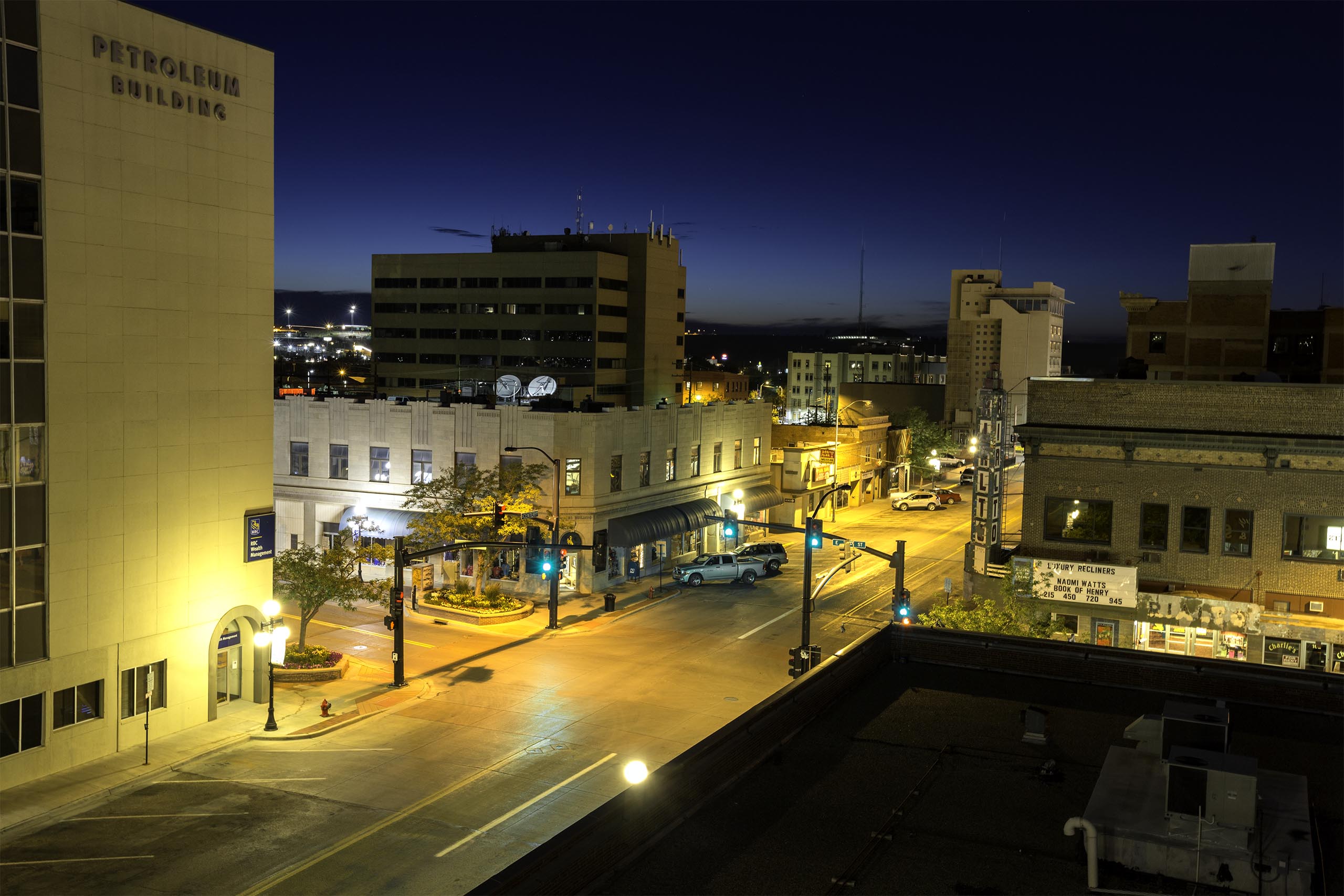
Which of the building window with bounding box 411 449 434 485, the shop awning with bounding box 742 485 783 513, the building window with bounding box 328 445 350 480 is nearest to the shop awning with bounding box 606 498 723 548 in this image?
the shop awning with bounding box 742 485 783 513

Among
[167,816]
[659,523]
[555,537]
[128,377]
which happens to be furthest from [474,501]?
[167,816]

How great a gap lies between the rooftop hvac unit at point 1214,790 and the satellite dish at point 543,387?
178ft

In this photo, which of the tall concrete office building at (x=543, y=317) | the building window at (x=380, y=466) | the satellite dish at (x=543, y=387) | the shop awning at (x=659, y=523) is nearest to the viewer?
the building window at (x=380, y=466)

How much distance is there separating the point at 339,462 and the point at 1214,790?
49.5 m

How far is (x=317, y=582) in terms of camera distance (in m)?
38.1

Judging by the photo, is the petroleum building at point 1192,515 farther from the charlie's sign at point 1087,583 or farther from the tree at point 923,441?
the tree at point 923,441

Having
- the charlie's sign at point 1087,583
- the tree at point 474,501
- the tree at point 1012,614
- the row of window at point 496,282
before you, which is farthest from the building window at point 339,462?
the row of window at point 496,282

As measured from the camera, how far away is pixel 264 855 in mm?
23406

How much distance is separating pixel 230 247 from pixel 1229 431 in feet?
100.0

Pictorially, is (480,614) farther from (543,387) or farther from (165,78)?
(165,78)

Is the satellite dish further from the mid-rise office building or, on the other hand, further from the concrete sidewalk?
the mid-rise office building

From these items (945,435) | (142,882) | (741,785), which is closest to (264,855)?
(142,882)

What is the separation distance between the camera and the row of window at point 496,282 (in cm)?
10719

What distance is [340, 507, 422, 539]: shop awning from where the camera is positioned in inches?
2072
